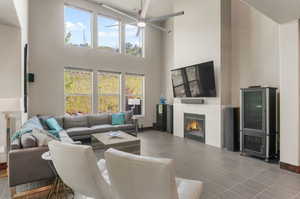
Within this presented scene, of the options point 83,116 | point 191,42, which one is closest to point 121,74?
point 83,116

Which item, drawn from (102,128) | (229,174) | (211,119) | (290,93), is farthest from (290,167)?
(102,128)

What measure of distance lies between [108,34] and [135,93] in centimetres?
262

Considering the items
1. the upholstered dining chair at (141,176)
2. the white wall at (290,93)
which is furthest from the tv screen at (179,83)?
the upholstered dining chair at (141,176)

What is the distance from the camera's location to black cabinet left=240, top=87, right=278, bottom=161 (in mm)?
3764

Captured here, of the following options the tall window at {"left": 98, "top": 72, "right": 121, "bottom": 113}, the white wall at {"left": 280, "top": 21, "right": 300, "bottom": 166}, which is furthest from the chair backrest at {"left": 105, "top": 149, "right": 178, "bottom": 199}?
the tall window at {"left": 98, "top": 72, "right": 121, "bottom": 113}

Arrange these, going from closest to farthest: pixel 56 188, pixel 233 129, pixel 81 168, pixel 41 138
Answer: pixel 81 168 < pixel 56 188 < pixel 41 138 < pixel 233 129

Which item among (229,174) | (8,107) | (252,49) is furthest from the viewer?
(252,49)

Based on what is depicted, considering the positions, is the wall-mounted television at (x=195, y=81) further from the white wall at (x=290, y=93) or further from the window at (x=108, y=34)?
the window at (x=108, y=34)

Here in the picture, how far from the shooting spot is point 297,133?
320cm

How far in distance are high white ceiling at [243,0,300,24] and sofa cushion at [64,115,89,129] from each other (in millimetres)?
5404

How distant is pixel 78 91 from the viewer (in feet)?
20.8

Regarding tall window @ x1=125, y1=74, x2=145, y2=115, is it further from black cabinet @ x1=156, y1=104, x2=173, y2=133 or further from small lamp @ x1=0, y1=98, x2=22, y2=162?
small lamp @ x1=0, y1=98, x2=22, y2=162

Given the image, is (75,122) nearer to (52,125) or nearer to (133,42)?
(52,125)

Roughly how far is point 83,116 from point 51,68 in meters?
1.89
